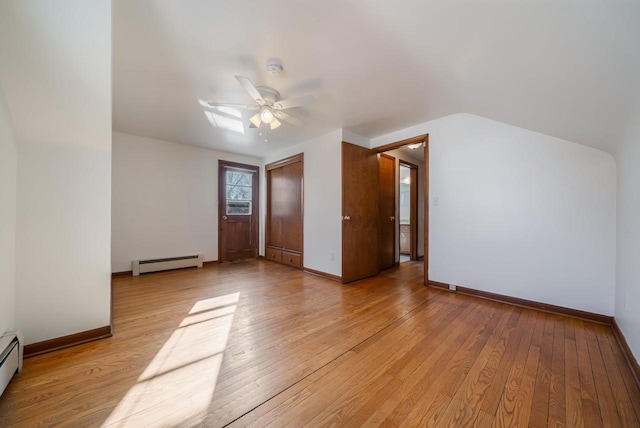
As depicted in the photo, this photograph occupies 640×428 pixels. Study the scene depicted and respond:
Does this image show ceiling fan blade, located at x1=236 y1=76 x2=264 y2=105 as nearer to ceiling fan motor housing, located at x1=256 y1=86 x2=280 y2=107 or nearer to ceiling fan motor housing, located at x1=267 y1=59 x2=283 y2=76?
ceiling fan motor housing, located at x1=256 y1=86 x2=280 y2=107

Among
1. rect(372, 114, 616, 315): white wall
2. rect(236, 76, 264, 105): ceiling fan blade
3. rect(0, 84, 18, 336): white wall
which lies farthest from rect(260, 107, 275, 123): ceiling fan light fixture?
rect(372, 114, 616, 315): white wall

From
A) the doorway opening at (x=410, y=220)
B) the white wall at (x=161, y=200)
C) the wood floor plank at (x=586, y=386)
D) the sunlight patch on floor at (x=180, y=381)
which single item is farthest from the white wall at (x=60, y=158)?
the doorway opening at (x=410, y=220)

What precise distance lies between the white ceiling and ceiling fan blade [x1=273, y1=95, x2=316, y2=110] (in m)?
0.17

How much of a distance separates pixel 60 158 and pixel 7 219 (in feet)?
1.69

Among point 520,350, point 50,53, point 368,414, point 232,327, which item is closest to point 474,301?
point 520,350

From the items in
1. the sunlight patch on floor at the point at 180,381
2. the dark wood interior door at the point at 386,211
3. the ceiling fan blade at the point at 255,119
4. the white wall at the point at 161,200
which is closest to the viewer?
the sunlight patch on floor at the point at 180,381

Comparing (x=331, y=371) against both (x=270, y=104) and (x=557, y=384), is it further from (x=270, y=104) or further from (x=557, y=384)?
(x=270, y=104)

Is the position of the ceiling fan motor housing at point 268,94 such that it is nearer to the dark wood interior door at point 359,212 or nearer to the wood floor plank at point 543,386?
the dark wood interior door at point 359,212

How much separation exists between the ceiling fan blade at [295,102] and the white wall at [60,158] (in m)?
1.32

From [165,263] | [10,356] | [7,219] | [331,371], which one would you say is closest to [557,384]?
[331,371]

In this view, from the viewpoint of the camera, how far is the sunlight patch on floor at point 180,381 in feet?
3.71

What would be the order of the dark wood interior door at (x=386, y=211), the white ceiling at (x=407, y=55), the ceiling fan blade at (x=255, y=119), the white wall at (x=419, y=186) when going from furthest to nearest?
the white wall at (x=419, y=186)
the dark wood interior door at (x=386, y=211)
the ceiling fan blade at (x=255, y=119)
the white ceiling at (x=407, y=55)

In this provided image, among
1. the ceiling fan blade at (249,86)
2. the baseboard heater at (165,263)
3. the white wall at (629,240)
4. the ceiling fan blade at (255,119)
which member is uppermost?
the ceiling fan blade at (249,86)

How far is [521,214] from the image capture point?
2574 millimetres
